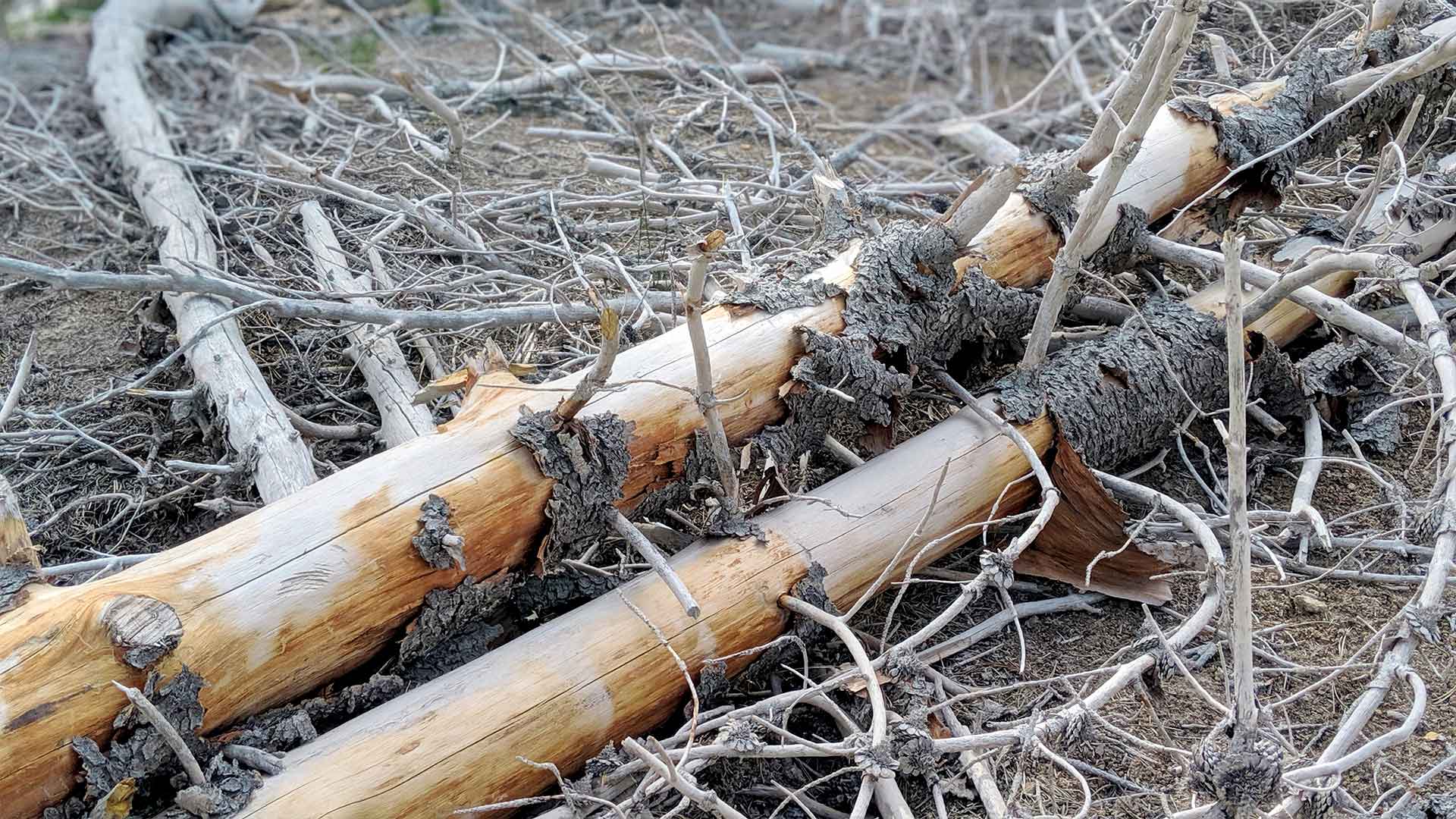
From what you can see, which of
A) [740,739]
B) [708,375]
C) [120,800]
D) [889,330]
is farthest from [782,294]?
[120,800]

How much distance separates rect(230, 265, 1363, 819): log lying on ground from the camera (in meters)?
2.04

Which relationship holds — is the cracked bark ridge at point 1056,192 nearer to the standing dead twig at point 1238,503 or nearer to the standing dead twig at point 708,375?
the standing dead twig at point 708,375

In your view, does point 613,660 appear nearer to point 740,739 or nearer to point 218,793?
point 740,739

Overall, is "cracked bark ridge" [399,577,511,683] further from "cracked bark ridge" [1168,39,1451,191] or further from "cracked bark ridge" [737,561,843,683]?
"cracked bark ridge" [1168,39,1451,191]

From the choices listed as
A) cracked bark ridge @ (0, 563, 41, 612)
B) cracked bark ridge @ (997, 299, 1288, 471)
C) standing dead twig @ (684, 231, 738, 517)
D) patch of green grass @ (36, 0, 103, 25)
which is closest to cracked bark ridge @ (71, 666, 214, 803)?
cracked bark ridge @ (0, 563, 41, 612)

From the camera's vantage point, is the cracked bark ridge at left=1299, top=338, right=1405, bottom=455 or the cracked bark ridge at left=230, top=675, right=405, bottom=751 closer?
the cracked bark ridge at left=230, top=675, right=405, bottom=751

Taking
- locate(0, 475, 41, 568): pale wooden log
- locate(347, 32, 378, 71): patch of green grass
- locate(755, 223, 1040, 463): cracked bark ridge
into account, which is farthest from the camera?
locate(347, 32, 378, 71): patch of green grass

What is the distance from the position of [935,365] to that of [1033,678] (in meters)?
0.83

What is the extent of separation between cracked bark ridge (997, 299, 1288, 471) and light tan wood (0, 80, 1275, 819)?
655 millimetres

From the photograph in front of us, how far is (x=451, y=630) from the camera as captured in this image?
2.31 meters

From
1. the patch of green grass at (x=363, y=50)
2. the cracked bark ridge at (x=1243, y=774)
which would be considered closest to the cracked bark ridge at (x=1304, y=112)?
the cracked bark ridge at (x=1243, y=774)

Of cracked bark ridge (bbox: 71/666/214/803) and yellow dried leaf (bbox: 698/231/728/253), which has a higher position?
yellow dried leaf (bbox: 698/231/728/253)

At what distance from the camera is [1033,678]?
253 cm

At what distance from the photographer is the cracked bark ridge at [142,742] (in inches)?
75.2
